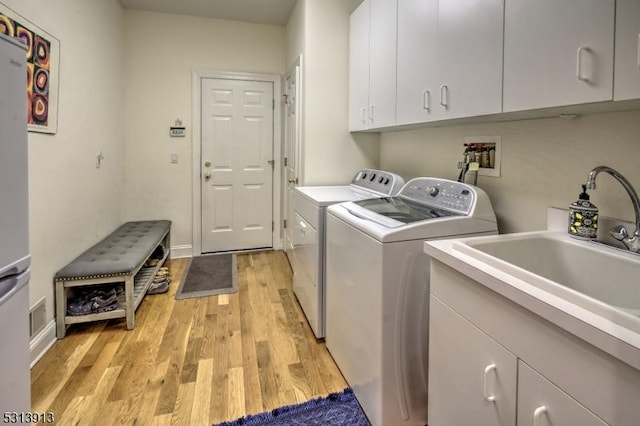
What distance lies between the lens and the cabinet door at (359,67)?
8.23 ft

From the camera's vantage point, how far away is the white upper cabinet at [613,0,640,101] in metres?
0.86

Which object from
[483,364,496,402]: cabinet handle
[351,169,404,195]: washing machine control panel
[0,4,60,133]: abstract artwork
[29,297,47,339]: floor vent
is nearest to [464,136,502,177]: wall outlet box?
[351,169,404,195]: washing machine control panel

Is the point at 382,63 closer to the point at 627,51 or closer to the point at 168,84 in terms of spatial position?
the point at 627,51

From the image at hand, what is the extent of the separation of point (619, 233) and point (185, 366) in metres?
2.06

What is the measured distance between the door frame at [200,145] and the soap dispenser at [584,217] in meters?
3.30

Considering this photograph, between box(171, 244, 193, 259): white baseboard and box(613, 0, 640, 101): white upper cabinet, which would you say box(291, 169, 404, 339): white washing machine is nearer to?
box(613, 0, 640, 101): white upper cabinet

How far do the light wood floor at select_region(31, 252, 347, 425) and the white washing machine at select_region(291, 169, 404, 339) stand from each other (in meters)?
0.17

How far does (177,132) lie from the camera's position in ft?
12.7

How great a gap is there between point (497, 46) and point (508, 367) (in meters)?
1.07

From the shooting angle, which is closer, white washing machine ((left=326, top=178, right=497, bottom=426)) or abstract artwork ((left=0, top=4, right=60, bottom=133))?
white washing machine ((left=326, top=178, right=497, bottom=426))

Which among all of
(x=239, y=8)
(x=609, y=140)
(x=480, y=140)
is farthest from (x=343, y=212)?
(x=239, y=8)

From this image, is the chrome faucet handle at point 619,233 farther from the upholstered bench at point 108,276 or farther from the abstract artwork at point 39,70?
the abstract artwork at point 39,70

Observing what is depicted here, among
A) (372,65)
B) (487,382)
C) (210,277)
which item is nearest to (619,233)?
(487,382)

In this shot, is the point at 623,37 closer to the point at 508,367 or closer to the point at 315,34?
the point at 508,367
